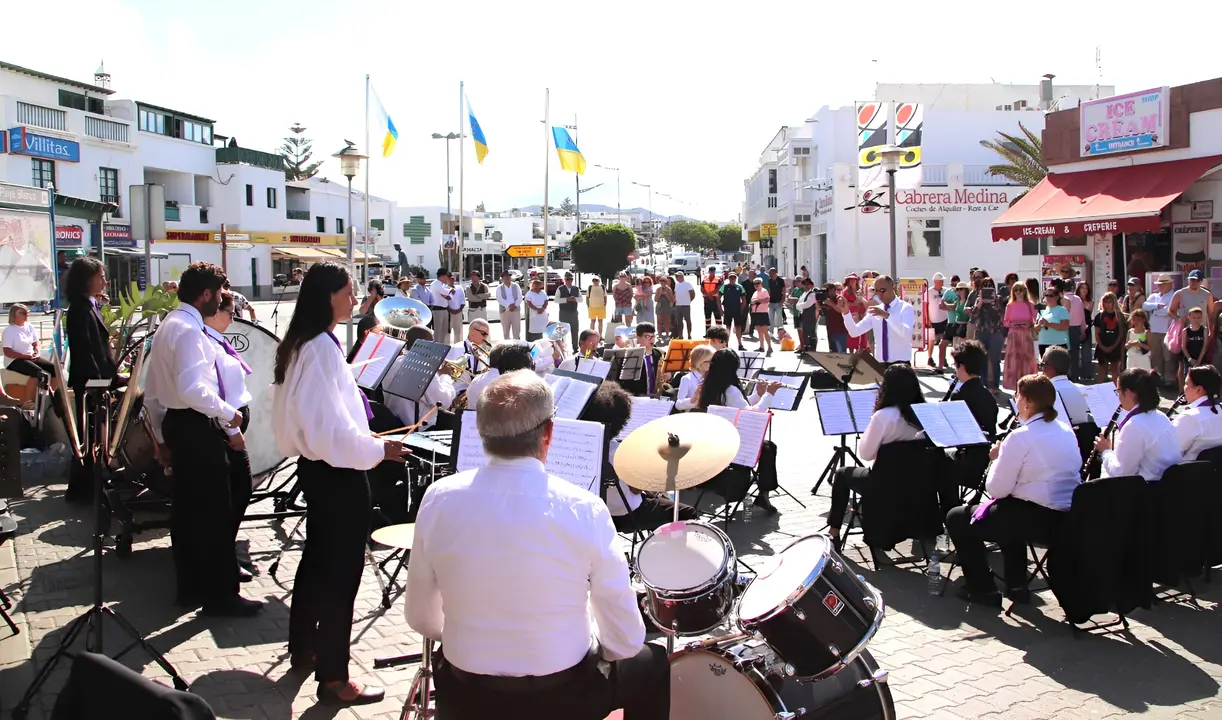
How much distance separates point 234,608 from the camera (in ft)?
18.1

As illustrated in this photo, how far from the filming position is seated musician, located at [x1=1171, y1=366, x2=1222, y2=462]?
6.00 metres

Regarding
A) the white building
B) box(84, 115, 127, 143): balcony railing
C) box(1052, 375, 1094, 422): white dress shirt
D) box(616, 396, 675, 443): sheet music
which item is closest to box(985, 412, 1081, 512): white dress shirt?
box(1052, 375, 1094, 422): white dress shirt

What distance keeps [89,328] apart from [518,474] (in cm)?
622

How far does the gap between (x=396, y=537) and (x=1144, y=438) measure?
428 cm

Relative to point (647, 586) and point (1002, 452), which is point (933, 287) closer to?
point (1002, 452)

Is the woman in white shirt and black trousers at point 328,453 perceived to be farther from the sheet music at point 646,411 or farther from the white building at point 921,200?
the white building at point 921,200

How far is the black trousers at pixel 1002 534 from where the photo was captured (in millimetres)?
5633

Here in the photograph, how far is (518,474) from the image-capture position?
288 centimetres

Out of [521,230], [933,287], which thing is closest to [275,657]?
[933,287]

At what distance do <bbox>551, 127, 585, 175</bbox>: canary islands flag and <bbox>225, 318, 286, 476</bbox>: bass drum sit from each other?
1788 cm

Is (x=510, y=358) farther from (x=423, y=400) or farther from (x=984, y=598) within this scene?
(x=984, y=598)

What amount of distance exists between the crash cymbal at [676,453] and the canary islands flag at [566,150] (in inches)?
818

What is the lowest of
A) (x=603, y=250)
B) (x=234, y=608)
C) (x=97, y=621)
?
(x=234, y=608)

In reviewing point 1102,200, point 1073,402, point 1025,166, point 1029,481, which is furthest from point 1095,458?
point 1025,166
